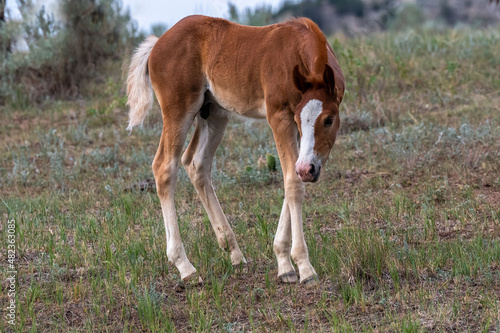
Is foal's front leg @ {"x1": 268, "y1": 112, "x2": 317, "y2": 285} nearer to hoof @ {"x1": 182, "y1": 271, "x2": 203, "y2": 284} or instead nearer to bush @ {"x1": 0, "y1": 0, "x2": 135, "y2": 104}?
hoof @ {"x1": 182, "y1": 271, "x2": 203, "y2": 284}

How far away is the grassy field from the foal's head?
848 mm

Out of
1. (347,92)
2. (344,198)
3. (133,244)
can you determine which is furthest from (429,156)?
(133,244)

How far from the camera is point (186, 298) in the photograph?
14.9 ft

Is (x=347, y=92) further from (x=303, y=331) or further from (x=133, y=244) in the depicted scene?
(x=303, y=331)

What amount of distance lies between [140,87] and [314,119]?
6.72ft

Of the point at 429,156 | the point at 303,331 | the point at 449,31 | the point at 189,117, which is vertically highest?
the point at 189,117

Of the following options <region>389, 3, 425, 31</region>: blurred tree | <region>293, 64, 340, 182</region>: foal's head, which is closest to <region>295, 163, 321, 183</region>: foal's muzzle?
<region>293, 64, 340, 182</region>: foal's head

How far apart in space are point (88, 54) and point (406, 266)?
10.7 m

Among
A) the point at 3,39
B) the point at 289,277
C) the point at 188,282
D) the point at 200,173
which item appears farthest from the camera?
the point at 3,39

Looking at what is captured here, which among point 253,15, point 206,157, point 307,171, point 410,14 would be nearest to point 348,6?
point 410,14

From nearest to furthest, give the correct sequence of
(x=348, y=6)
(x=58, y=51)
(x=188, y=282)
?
(x=188, y=282) → (x=58, y=51) → (x=348, y=6)

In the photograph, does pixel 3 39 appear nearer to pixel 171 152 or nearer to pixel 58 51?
pixel 58 51

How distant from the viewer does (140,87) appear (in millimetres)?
5602

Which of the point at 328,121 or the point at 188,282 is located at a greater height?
the point at 328,121
